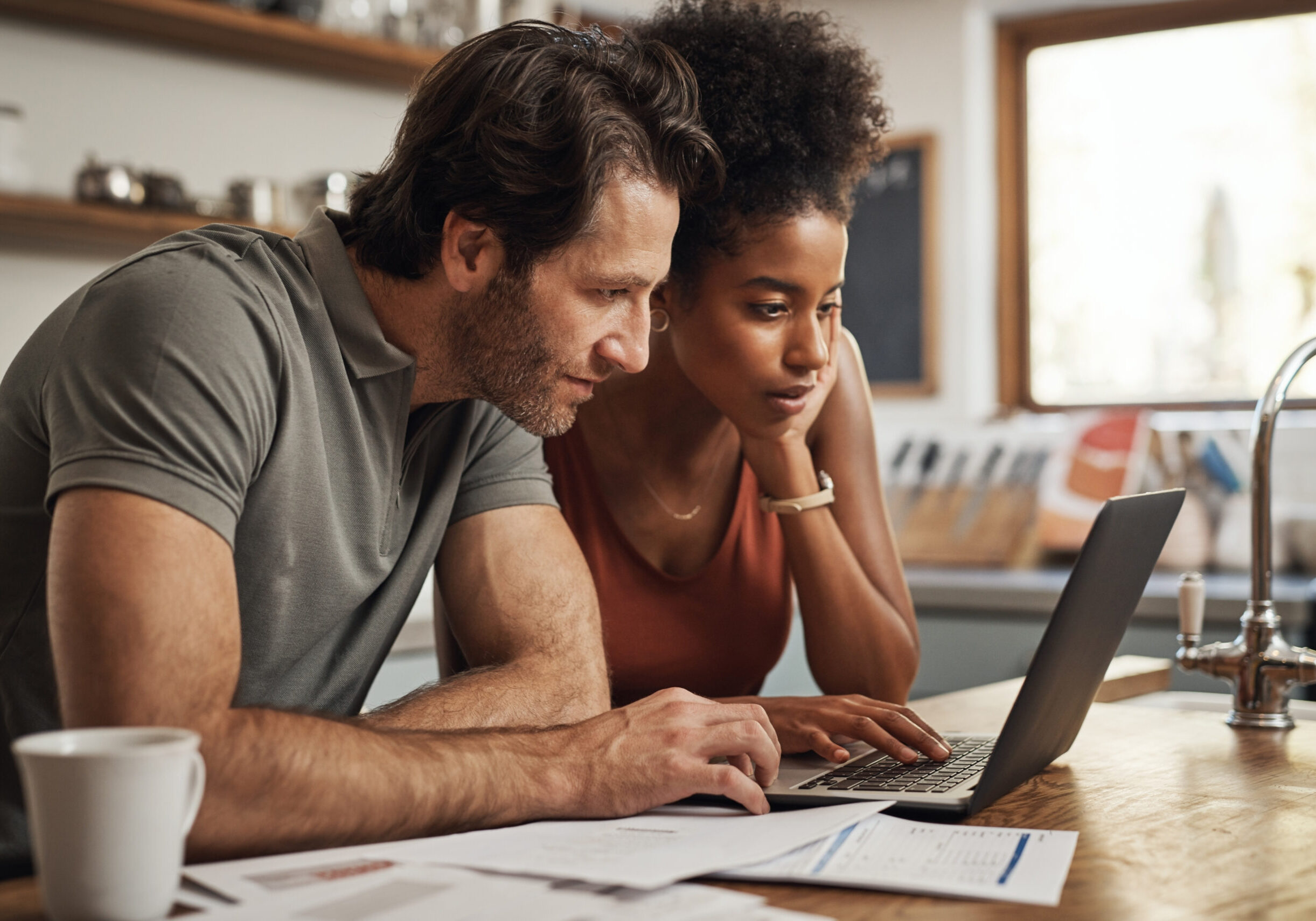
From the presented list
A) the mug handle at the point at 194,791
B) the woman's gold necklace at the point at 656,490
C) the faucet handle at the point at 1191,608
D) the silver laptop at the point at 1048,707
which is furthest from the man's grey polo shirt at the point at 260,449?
the faucet handle at the point at 1191,608

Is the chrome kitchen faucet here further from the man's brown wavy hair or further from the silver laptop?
the man's brown wavy hair

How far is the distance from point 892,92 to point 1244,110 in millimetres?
923

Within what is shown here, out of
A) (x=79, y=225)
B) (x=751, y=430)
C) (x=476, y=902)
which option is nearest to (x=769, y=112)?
(x=751, y=430)

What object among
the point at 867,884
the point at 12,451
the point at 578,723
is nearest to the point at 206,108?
the point at 12,451

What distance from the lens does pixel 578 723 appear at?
3.41 ft

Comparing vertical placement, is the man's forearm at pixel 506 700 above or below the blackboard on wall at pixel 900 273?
below

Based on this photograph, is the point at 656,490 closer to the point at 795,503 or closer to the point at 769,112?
the point at 795,503

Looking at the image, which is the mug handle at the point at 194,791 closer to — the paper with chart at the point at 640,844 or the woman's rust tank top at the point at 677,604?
the paper with chart at the point at 640,844

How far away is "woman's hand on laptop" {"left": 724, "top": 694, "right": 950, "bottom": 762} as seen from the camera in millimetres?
1173

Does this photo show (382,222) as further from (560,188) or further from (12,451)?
(12,451)

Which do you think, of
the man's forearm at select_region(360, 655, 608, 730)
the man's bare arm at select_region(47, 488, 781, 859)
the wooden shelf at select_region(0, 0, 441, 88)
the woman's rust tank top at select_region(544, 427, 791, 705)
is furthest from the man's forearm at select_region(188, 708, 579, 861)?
the wooden shelf at select_region(0, 0, 441, 88)

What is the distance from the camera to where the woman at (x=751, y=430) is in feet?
4.96

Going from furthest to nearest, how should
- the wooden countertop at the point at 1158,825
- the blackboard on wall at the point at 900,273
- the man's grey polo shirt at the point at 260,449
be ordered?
the blackboard on wall at the point at 900,273, the man's grey polo shirt at the point at 260,449, the wooden countertop at the point at 1158,825

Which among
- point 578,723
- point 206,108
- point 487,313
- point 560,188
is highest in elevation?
point 206,108
